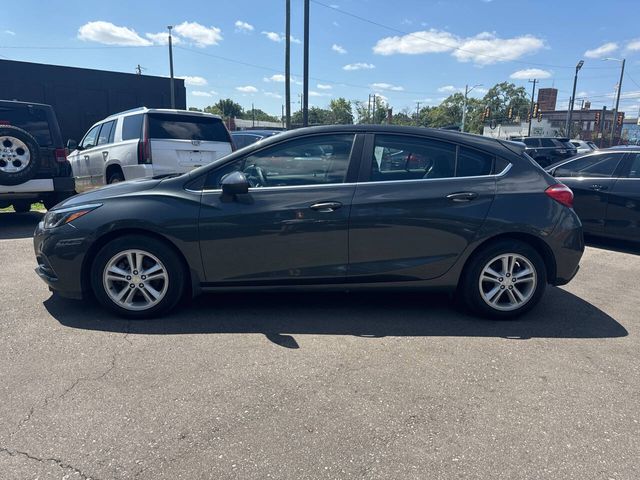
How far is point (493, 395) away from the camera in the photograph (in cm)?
288

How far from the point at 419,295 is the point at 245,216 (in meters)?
2.04

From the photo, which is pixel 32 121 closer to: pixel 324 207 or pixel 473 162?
pixel 324 207

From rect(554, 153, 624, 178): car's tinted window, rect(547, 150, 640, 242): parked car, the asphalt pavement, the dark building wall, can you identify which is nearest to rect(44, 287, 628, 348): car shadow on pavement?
the asphalt pavement

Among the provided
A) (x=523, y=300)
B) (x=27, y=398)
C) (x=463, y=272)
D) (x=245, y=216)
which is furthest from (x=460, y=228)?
(x=27, y=398)

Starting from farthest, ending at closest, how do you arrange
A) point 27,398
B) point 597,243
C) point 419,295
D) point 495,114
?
point 495,114, point 597,243, point 419,295, point 27,398

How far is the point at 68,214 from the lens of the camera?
383 centimetres

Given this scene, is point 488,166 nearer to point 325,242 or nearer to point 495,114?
point 325,242

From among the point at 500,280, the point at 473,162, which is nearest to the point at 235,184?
the point at 473,162

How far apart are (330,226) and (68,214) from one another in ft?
7.12

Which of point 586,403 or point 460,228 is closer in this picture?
point 586,403

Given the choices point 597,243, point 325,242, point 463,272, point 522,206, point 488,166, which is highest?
Result: point 488,166

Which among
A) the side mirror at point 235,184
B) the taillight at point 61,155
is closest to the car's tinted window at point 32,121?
the taillight at point 61,155

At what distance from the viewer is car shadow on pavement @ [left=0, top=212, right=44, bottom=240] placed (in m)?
7.35

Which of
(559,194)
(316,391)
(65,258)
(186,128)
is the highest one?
(186,128)
